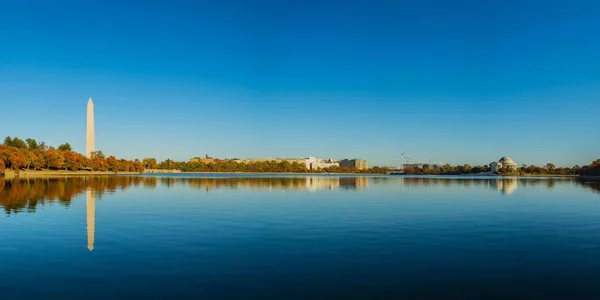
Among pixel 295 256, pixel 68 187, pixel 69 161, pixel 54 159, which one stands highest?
pixel 54 159

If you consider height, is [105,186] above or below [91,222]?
above

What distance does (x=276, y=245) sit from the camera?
A: 2211 centimetres

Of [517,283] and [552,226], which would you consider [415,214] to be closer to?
[552,226]

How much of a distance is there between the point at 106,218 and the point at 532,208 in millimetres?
37828

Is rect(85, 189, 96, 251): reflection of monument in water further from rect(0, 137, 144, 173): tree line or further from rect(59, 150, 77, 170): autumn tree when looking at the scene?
rect(59, 150, 77, 170): autumn tree

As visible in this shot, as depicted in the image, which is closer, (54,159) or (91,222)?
(91,222)

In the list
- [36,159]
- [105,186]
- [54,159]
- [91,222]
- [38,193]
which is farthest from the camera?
[54,159]

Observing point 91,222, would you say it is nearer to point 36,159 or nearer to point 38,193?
point 38,193

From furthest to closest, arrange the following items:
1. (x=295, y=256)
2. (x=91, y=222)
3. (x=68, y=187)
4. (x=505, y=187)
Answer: (x=505, y=187), (x=68, y=187), (x=91, y=222), (x=295, y=256)

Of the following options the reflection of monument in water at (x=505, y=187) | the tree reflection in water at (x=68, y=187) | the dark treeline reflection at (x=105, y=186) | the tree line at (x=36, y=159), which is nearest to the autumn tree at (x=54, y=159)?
the tree line at (x=36, y=159)

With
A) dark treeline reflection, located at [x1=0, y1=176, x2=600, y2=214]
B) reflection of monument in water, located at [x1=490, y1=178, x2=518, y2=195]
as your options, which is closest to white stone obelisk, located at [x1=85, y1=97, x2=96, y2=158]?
dark treeline reflection, located at [x1=0, y1=176, x2=600, y2=214]

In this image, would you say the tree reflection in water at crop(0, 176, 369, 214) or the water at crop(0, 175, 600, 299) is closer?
the water at crop(0, 175, 600, 299)

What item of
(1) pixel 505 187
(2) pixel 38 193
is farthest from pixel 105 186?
(1) pixel 505 187

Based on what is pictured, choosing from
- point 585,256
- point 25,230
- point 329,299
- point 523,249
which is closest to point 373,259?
point 329,299
